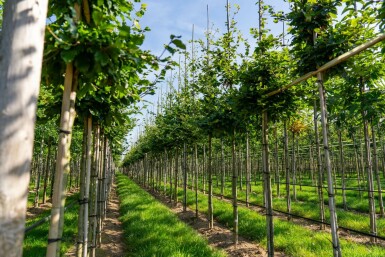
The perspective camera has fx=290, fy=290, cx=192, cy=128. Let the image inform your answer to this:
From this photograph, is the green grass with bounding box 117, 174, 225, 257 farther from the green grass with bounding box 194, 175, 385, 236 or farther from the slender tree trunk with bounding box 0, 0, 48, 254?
the green grass with bounding box 194, 175, 385, 236

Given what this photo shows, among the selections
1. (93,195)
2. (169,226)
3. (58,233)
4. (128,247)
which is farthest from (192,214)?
(58,233)

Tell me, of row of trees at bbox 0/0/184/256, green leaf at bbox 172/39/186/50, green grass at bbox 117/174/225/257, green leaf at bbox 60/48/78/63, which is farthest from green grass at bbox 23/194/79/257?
green leaf at bbox 172/39/186/50

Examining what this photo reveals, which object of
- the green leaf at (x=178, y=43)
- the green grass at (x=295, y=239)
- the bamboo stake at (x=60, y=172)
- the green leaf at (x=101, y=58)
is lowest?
the green grass at (x=295, y=239)

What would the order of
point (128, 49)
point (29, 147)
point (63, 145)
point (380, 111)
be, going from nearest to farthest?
point (29, 147) → point (128, 49) → point (63, 145) → point (380, 111)

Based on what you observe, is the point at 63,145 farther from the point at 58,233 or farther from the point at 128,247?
the point at 128,247

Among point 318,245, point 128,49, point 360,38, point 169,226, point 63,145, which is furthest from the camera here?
point 169,226

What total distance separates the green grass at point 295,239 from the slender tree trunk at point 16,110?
20.3 ft

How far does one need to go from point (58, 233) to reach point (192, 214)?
987cm

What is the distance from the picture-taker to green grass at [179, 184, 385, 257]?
626 cm

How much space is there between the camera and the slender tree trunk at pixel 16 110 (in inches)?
52.7

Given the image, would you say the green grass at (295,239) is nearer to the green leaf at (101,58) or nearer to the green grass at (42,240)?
the green grass at (42,240)

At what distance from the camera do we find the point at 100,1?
2.43 m

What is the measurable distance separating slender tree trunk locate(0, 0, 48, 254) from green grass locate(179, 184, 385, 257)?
617 cm

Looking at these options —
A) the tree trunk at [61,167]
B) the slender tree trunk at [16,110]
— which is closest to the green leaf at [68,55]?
the tree trunk at [61,167]
